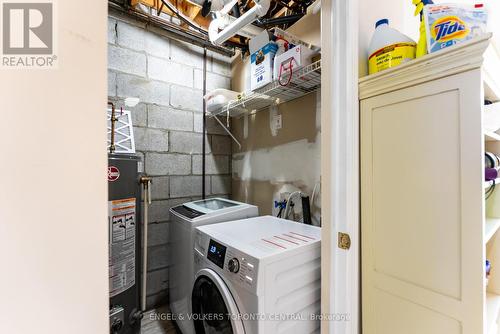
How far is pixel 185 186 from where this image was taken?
2.33 meters

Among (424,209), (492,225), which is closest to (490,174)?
(492,225)

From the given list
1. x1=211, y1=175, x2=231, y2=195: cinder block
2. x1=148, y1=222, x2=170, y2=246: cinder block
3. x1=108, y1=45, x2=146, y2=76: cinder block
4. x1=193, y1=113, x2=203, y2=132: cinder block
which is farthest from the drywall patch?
x1=108, y1=45, x2=146, y2=76: cinder block

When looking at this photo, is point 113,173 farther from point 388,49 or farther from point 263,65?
point 388,49

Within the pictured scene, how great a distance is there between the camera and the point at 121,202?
1.37 metres

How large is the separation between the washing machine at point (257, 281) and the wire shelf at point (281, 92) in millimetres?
1002

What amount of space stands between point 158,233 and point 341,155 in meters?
1.85

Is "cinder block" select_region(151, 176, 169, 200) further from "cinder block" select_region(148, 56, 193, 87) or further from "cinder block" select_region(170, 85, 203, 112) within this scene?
"cinder block" select_region(148, 56, 193, 87)

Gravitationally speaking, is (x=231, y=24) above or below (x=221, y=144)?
above

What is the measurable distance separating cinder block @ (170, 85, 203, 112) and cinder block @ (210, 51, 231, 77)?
348 mm

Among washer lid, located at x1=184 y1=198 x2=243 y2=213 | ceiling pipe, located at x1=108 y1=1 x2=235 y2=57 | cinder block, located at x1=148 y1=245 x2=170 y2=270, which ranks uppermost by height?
ceiling pipe, located at x1=108 y1=1 x2=235 y2=57

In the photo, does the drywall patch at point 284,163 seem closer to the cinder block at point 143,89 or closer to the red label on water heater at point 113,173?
the cinder block at point 143,89

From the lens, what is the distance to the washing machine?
38.3 inches

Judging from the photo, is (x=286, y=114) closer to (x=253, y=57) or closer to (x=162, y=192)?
(x=253, y=57)

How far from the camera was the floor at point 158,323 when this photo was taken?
1833mm
